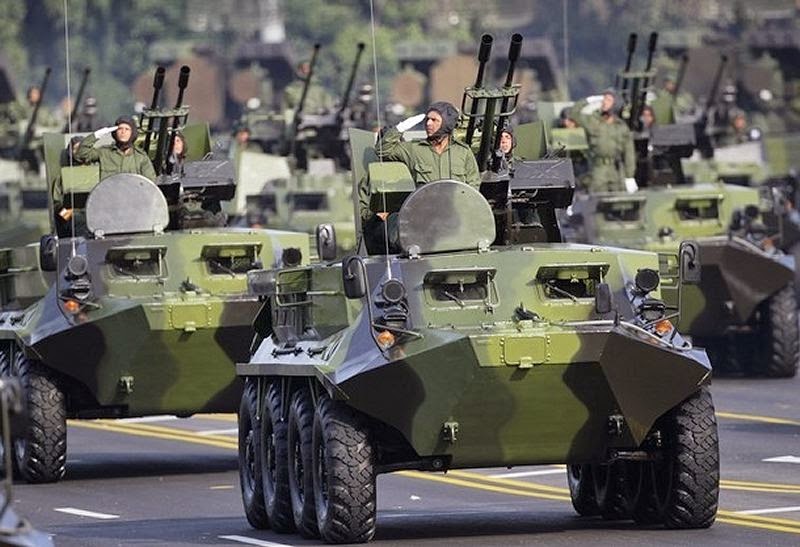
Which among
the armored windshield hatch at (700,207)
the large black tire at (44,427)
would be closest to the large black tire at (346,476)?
the large black tire at (44,427)

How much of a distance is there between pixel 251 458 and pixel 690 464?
3.53m

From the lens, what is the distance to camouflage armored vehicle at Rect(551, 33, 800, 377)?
3198 centimetres

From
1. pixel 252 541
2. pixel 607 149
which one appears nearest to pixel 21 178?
pixel 607 149

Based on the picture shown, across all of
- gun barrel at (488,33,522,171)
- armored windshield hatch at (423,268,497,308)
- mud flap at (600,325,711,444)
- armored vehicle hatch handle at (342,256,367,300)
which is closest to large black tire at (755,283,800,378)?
gun barrel at (488,33,522,171)

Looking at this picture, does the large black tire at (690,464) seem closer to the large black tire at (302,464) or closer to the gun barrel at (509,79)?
the large black tire at (302,464)

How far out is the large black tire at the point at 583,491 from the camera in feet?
66.2

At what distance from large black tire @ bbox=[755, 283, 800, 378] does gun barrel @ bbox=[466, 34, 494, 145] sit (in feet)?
36.9

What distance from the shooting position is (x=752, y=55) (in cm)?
6309

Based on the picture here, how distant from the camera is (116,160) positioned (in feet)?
85.3

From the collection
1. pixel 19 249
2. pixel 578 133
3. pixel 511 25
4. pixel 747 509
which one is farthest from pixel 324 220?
pixel 511 25

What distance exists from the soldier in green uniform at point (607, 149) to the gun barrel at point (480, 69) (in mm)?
13213

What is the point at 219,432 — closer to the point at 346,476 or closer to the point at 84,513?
the point at 84,513

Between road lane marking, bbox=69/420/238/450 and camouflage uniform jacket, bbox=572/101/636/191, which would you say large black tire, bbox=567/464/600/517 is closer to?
road lane marking, bbox=69/420/238/450

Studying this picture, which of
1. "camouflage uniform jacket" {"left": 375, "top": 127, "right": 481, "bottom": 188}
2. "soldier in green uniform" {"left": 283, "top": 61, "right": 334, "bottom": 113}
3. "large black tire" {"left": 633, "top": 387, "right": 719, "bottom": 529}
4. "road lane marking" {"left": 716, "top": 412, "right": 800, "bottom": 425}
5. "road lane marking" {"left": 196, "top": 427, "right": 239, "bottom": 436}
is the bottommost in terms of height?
"road lane marking" {"left": 196, "top": 427, "right": 239, "bottom": 436}
